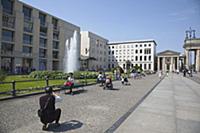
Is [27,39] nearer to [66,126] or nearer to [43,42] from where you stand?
[43,42]

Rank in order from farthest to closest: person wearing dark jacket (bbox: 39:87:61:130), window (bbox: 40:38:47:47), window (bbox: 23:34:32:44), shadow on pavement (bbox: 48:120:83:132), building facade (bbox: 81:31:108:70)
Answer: building facade (bbox: 81:31:108:70), window (bbox: 40:38:47:47), window (bbox: 23:34:32:44), shadow on pavement (bbox: 48:120:83:132), person wearing dark jacket (bbox: 39:87:61:130)

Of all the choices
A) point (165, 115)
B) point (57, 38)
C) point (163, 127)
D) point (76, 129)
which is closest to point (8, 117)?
point (76, 129)

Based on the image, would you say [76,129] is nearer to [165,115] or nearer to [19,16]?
[165,115]

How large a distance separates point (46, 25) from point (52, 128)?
6166 cm

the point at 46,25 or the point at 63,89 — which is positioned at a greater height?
the point at 46,25

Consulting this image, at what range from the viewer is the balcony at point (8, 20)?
47.6 meters

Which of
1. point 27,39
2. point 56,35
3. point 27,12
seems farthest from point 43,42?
point 27,12

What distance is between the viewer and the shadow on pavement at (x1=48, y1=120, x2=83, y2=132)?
595 centimetres

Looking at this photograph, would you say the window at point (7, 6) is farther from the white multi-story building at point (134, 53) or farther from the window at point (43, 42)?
the white multi-story building at point (134, 53)

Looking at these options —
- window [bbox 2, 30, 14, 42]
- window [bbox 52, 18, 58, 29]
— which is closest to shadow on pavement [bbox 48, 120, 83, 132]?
window [bbox 2, 30, 14, 42]

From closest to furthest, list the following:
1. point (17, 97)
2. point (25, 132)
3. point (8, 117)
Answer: point (25, 132) → point (8, 117) → point (17, 97)

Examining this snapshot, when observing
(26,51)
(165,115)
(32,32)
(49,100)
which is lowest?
(165,115)

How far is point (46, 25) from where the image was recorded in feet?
208

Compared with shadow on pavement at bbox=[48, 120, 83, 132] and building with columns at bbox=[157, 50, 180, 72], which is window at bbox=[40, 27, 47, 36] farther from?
building with columns at bbox=[157, 50, 180, 72]
